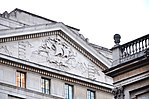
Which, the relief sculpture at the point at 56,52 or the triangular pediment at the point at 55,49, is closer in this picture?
the triangular pediment at the point at 55,49

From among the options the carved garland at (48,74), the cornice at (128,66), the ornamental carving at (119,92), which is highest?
the carved garland at (48,74)

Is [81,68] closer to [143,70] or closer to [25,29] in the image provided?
[25,29]

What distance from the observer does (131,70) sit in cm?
4794

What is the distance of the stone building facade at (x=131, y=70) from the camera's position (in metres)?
47.0

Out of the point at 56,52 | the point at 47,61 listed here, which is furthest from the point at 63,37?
the point at 47,61

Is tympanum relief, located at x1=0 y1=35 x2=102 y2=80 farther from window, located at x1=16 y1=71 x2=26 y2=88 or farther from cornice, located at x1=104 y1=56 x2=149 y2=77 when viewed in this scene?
cornice, located at x1=104 y1=56 x2=149 y2=77

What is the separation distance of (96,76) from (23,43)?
864 centimetres

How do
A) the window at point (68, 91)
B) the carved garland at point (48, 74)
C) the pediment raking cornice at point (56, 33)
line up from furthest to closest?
1. the window at point (68, 91)
2. the pediment raking cornice at point (56, 33)
3. the carved garland at point (48, 74)

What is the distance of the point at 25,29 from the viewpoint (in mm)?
63000

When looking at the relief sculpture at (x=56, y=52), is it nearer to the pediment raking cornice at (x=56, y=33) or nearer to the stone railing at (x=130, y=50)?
the pediment raking cornice at (x=56, y=33)

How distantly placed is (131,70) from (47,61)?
17.8m

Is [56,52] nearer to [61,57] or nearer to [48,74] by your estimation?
[61,57]

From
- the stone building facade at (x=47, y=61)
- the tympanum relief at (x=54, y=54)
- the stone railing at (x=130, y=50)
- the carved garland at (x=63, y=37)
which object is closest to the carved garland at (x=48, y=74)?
the stone building facade at (x=47, y=61)

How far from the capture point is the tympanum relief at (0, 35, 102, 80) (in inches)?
2472
